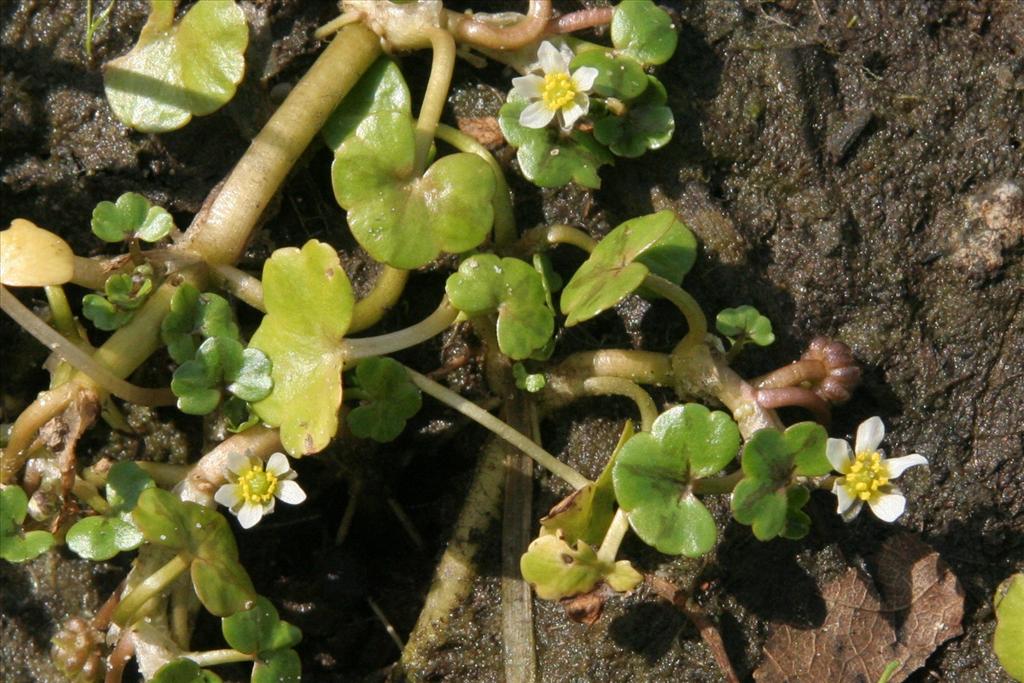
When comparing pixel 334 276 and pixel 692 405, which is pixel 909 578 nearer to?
pixel 692 405

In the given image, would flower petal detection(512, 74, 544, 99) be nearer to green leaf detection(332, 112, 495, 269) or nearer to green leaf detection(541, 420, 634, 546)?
green leaf detection(332, 112, 495, 269)

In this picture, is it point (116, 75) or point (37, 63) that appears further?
point (37, 63)

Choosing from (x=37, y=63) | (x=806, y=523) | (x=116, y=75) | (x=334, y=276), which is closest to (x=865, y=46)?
(x=806, y=523)

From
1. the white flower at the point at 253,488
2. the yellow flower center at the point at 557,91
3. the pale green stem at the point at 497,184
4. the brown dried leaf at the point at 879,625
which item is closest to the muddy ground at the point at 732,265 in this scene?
the brown dried leaf at the point at 879,625

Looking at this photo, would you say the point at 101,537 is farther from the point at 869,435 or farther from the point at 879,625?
the point at 879,625

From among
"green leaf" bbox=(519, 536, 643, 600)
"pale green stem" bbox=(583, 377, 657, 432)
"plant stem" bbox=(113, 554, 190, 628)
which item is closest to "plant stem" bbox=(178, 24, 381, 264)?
"plant stem" bbox=(113, 554, 190, 628)

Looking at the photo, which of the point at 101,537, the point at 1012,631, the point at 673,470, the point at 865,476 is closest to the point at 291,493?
the point at 101,537
